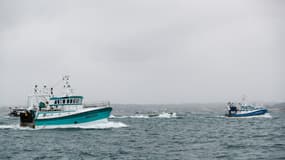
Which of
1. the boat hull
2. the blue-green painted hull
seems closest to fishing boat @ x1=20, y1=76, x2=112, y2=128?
the blue-green painted hull

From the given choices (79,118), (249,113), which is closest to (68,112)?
(79,118)

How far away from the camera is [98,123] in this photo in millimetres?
65562

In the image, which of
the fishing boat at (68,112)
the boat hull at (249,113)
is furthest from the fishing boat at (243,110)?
the fishing boat at (68,112)

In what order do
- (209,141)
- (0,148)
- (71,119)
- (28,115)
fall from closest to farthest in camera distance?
(0,148) → (209,141) → (71,119) → (28,115)

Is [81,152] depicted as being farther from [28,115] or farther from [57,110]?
[28,115]

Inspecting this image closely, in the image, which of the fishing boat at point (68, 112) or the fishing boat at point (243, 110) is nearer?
the fishing boat at point (68, 112)

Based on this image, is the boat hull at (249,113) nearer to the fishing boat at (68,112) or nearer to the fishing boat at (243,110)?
the fishing boat at (243,110)

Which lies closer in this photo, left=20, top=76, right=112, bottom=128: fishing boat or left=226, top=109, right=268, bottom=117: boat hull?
left=20, top=76, right=112, bottom=128: fishing boat

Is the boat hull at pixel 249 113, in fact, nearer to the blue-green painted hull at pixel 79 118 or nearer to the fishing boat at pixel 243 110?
the fishing boat at pixel 243 110

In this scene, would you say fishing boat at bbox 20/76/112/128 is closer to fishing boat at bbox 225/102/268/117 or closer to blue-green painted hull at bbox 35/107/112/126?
blue-green painted hull at bbox 35/107/112/126

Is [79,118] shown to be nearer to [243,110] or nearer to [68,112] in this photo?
[68,112]

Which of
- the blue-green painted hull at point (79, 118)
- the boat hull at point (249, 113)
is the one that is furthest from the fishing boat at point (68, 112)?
the boat hull at point (249, 113)

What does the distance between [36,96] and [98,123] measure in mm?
15583

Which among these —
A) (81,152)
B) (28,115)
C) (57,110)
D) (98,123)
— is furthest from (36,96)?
(81,152)
